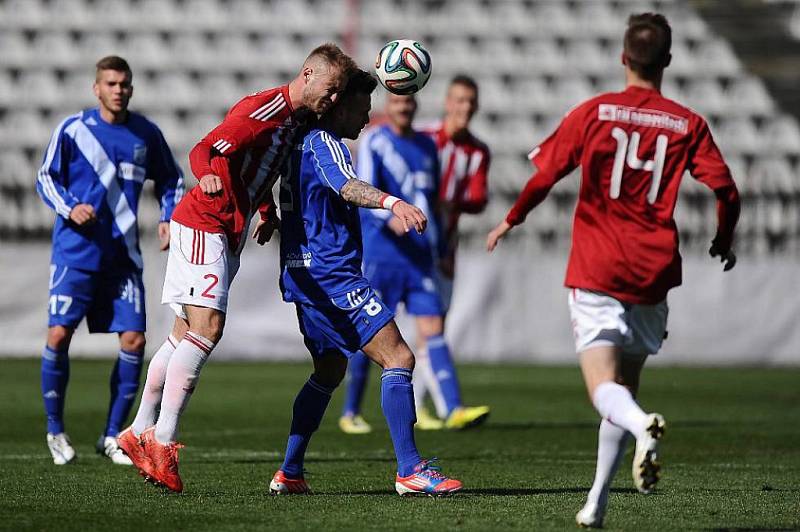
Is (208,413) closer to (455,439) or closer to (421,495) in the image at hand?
(455,439)

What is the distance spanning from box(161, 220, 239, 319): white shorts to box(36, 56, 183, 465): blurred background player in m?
1.80

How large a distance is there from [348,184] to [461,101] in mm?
4698

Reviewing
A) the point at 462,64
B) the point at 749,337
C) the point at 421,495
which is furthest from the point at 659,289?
the point at 462,64

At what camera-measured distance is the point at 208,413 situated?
1123cm

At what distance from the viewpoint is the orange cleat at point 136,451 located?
19.7ft

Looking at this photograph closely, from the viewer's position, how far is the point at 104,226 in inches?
317

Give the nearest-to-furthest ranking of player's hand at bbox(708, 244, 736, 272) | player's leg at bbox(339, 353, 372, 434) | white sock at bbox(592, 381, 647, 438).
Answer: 1. white sock at bbox(592, 381, 647, 438)
2. player's hand at bbox(708, 244, 736, 272)
3. player's leg at bbox(339, 353, 372, 434)

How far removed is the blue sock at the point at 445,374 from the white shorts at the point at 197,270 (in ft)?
13.5

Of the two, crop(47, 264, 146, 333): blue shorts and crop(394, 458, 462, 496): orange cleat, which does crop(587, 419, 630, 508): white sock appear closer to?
crop(394, 458, 462, 496): orange cleat

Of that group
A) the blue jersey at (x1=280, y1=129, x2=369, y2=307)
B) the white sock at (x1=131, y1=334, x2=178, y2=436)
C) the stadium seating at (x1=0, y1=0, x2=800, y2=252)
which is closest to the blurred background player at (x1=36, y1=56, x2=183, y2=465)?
the white sock at (x1=131, y1=334, x2=178, y2=436)

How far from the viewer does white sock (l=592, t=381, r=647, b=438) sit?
4730mm

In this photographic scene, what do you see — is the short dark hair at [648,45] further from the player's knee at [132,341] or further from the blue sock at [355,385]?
the blue sock at [355,385]

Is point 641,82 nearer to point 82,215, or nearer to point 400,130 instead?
point 82,215

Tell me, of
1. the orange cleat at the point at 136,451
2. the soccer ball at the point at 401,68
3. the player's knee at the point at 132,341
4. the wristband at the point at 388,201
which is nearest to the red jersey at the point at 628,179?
the wristband at the point at 388,201
